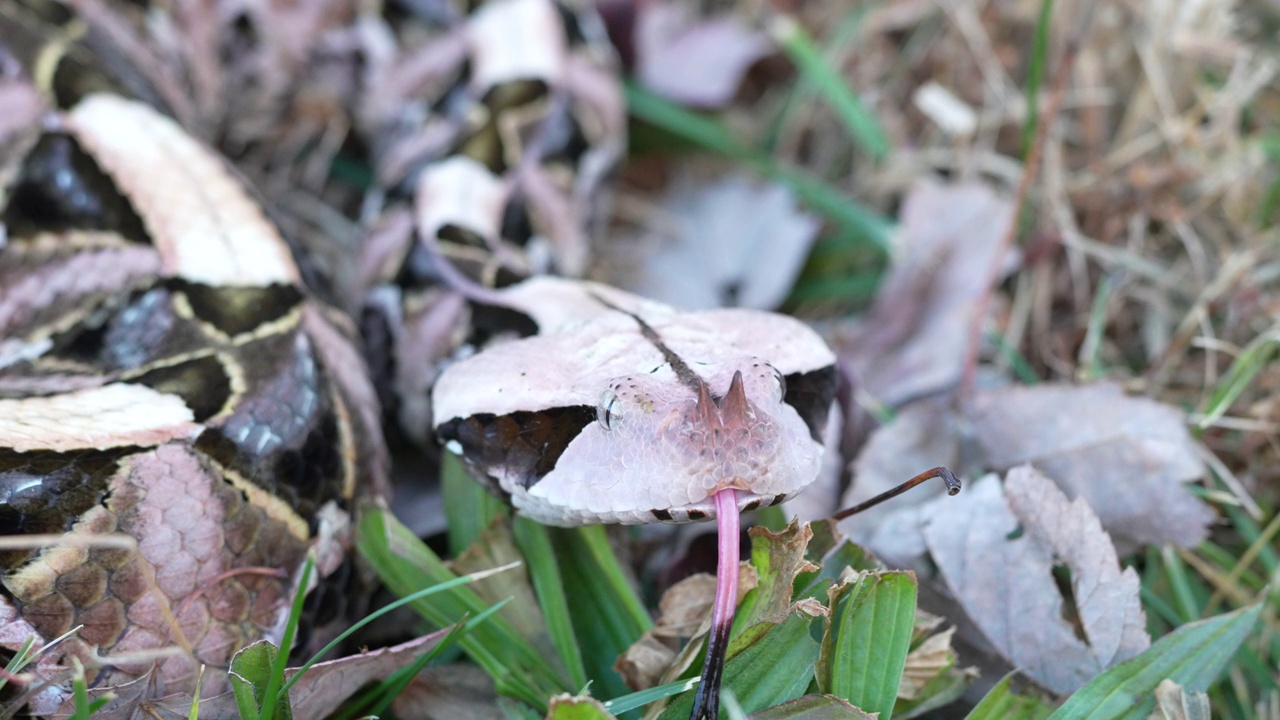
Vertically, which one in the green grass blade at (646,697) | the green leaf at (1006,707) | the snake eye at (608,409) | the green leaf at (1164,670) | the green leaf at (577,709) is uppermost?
the snake eye at (608,409)

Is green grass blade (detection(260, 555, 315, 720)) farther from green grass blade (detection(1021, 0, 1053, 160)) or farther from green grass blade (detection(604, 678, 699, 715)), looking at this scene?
green grass blade (detection(1021, 0, 1053, 160))

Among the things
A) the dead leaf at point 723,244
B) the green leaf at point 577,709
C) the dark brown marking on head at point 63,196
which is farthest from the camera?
the dead leaf at point 723,244

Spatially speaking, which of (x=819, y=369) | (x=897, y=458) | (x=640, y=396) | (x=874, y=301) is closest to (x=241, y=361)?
(x=640, y=396)

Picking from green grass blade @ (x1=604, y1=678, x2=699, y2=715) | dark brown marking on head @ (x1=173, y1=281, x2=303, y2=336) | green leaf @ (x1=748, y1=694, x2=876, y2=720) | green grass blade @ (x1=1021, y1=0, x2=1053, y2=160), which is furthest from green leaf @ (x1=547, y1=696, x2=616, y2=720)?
green grass blade @ (x1=1021, y1=0, x2=1053, y2=160)

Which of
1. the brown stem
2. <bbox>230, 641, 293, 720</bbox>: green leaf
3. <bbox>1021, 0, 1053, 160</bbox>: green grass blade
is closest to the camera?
<bbox>230, 641, 293, 720</bbox>: green leaf

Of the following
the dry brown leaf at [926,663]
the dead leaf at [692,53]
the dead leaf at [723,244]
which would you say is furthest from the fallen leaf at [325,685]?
the dead leaf at [692,53]

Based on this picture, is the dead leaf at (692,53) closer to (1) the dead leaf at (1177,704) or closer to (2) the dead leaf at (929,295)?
(2) the dead leaf at (929,295)
